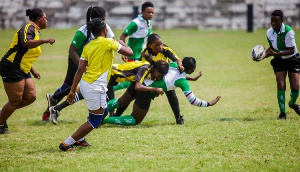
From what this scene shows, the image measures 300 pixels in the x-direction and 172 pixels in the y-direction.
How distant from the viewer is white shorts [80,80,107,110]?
22.0 feet

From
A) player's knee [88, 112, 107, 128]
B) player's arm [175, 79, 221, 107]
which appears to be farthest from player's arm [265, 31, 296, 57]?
player's knee [88, 112, 107, 128]

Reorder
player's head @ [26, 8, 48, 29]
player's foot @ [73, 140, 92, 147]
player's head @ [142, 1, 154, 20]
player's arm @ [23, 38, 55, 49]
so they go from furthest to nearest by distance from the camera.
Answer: player's head @ [142, 1, 154, 20] → player's head @ [26, 8, 48, 29] → player's arm @ [23, 38, 55, 49] → player's foot @ [73, 140, 92, 147]

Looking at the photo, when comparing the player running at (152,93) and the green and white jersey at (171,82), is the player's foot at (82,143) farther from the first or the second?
the green and white jersey at (171,82)

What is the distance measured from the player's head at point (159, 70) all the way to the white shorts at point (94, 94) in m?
1.99

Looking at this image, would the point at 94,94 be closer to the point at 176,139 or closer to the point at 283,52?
the point at 176,139

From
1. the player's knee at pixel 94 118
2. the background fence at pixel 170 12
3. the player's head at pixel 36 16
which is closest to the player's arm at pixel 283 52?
the player's knee at pixel 94 118

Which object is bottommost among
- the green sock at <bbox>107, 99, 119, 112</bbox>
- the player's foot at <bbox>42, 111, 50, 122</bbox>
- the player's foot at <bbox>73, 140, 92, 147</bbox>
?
the player's foot at <bbox>42, 111, 50, 122</bbox>

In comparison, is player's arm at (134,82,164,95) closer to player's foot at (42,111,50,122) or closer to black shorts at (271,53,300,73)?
player's foot at (42,111,50,122)

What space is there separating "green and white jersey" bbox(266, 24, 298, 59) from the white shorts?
4.19m

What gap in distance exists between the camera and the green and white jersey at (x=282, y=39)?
9.41 m

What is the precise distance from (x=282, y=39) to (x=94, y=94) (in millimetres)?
4356

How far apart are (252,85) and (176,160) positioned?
8442 mm

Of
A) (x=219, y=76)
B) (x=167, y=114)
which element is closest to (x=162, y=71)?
(x=167, y=114)

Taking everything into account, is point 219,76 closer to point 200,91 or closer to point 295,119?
point 200,91
